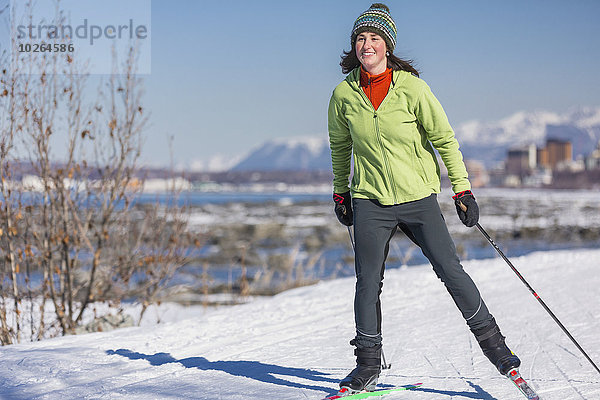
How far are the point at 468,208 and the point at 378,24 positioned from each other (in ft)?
2.97

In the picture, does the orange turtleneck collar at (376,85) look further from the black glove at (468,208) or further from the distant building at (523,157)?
the distant building at (523,157)

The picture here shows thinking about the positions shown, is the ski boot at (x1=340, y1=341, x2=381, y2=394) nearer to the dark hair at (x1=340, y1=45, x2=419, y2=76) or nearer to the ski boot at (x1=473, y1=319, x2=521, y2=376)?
the ski boot at (x1=473, y1=319, x2=521, y2=376)

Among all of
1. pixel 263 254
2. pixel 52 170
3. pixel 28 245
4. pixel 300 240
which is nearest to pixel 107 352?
pixel 28 245

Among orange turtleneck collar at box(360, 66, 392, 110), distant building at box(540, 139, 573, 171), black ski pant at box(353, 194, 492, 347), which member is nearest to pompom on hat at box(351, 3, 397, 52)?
orange turtleneck collar at box(360, 66, 392, 110)

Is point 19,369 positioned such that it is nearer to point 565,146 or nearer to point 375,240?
point 375,240

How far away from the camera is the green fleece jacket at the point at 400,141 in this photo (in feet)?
8.89

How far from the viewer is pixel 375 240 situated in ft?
9.22

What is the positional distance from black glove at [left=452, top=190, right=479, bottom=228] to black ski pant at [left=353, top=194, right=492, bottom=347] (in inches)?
3.6

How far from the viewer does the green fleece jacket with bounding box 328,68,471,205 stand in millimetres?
2711

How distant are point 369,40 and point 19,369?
2493mm

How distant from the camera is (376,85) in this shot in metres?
2.78

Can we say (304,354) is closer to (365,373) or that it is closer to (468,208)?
(365,373)

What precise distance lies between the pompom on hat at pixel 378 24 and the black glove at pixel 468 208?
0.73 metres

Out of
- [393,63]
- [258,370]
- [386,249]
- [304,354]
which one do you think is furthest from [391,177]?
[304,354]
